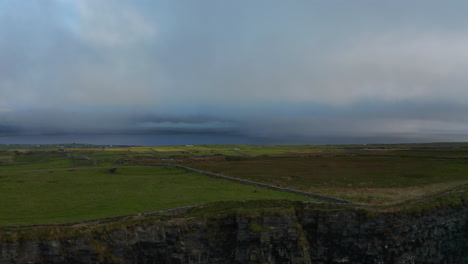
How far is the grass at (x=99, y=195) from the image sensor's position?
2794 centimetres

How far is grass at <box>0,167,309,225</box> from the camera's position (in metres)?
27.9

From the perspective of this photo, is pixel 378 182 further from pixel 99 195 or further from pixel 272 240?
pixel 99 195

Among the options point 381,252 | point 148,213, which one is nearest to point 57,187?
point 148,213

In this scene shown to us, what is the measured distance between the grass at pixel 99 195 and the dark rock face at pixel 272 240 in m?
4.27

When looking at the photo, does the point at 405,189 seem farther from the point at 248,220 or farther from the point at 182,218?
the point at 182,218

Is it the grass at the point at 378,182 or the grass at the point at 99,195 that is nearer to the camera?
the grass at the point at 99,195

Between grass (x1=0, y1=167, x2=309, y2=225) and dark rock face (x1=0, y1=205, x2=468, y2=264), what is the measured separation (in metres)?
4.27

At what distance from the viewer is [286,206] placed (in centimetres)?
2981

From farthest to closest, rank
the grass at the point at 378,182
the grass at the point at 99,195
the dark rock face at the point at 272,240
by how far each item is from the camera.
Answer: the grass at the point at 378,182 < the grass at the point at 99,195 < the dark rock face at the point at 272,240

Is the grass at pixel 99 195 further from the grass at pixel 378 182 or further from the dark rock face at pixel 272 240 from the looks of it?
the grass at pixel 378 182

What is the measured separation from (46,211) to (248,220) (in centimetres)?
2330

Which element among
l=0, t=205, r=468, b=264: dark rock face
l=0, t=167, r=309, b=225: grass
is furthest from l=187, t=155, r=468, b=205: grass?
l=0, t=167, r=309, b=225: grass

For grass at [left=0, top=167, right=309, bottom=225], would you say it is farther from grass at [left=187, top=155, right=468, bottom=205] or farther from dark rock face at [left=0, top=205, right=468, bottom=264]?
grass at [left=187, top=155, right=468, bottom=205]

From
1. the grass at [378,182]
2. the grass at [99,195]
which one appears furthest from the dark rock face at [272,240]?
the grass at [378,182]
